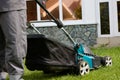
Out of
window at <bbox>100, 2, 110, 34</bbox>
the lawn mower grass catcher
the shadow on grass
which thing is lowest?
the shadow on grass

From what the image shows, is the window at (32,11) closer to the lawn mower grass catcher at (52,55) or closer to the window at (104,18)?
the window at (104,18)

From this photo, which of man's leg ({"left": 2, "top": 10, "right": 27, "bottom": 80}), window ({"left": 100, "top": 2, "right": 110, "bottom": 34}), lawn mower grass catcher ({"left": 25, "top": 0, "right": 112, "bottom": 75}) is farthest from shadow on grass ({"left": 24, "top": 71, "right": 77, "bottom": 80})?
window ({"left": 100, "top": 2, "right": 110, "bottom": 34})

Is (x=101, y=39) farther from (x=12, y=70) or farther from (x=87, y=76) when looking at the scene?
(x=12, y=70)

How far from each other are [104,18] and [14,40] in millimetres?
7233

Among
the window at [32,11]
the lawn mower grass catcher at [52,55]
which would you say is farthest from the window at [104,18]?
the lawn mower grass catcher at [52,55]

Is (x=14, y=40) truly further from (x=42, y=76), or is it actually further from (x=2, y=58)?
(x=42, y=76)

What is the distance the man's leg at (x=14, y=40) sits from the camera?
385 centimetres

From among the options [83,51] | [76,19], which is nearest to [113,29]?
[76,19]

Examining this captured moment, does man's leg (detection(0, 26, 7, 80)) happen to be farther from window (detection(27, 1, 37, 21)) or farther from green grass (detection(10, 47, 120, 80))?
window (detection(27, 1, 37, 21))

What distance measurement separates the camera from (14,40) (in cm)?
385

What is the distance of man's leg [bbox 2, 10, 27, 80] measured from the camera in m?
3.85

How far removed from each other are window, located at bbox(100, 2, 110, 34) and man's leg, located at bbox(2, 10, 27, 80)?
711cm

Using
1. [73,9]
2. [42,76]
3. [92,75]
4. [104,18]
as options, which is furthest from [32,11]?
[92,75]

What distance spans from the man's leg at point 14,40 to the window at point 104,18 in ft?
23.3
